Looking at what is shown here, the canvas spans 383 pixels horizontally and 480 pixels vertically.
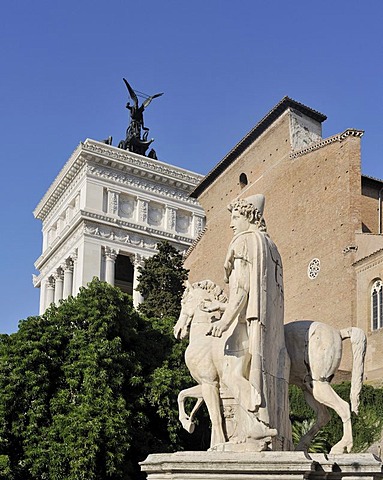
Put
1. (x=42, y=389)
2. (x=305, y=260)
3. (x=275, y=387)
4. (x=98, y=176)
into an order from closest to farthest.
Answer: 1. (x=275, y=387)
2. (x=42, y=389)
3. (x=305, y=260)
4. (x=98, y=176)

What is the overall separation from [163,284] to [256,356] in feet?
106

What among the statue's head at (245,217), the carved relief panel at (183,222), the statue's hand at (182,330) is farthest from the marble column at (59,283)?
the statue's head at (245,217)

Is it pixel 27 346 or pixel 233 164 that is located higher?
pixel 233 164

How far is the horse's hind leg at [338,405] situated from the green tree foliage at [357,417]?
19242 millimetres

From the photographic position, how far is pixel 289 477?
300 inches

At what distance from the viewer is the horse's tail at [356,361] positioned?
925cm

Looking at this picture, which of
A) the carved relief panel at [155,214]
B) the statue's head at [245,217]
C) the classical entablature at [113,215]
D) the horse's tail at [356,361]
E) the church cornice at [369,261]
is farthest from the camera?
the carved relief panel at [155,214]

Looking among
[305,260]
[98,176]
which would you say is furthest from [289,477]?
[98,176]

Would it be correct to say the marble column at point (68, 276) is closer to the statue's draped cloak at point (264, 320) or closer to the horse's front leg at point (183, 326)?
the horse's front leg at point (183, 326)

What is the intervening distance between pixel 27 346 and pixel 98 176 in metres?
40.3

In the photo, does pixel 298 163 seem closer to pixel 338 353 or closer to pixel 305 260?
pixel 305 260

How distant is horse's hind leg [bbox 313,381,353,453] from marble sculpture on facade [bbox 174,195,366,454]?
0.4 inches

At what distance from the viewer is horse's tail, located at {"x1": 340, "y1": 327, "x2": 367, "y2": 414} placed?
9250 millimetres

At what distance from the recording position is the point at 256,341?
856 centimetres
